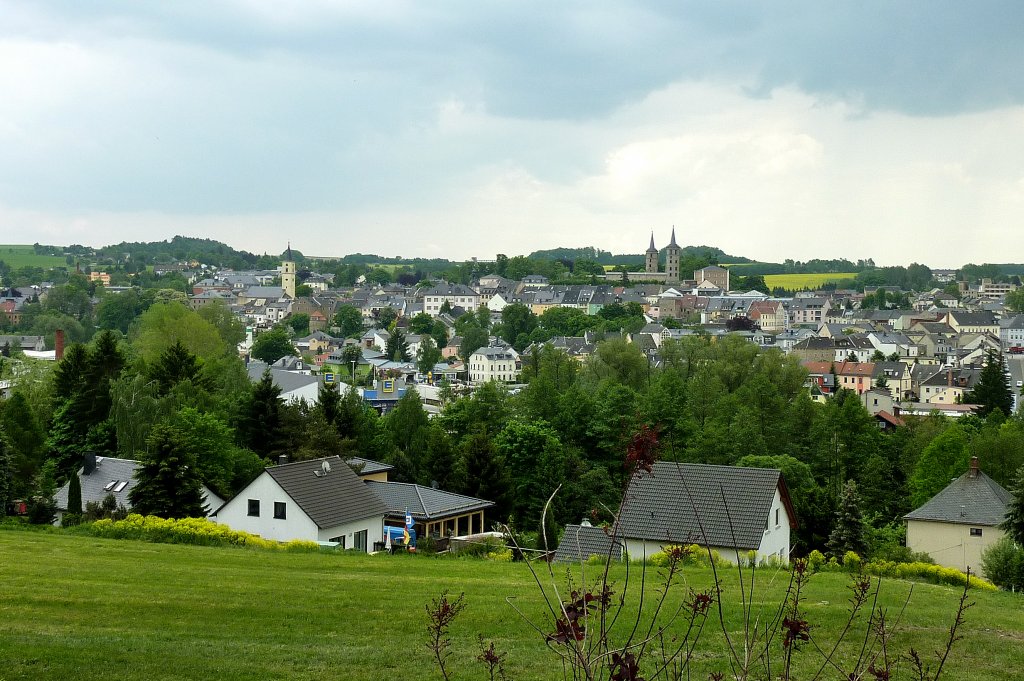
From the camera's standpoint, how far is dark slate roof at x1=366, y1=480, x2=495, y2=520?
3106 cm

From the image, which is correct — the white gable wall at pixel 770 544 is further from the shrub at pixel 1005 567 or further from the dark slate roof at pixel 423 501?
the dark slate roof at pixel 423 501

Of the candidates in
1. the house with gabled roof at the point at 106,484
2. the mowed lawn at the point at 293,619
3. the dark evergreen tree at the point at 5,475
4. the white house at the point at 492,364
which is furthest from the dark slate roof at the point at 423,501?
the white house at the point at 492,364

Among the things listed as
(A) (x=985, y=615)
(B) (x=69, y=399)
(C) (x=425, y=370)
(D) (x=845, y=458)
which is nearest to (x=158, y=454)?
(B) (x=69, y=399)

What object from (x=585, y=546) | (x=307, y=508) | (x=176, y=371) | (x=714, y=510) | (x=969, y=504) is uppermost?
(x=176, y=371)

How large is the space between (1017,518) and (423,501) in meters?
17.4

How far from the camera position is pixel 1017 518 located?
27844 mm

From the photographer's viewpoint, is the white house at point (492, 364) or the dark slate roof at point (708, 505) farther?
the white house at point (492, 364)

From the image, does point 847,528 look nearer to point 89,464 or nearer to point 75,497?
point 75,497

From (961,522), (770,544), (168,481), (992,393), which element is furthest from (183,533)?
(992,393)

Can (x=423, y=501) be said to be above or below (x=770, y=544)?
below

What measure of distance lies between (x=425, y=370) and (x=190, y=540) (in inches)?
3993

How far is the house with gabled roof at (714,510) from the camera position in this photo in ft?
72.4

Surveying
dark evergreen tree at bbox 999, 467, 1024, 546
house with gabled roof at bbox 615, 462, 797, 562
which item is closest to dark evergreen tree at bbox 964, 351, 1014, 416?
dark evergreen tree at bbox 999, 467, 1024, 546

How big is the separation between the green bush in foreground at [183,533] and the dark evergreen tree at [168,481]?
12.6ft
